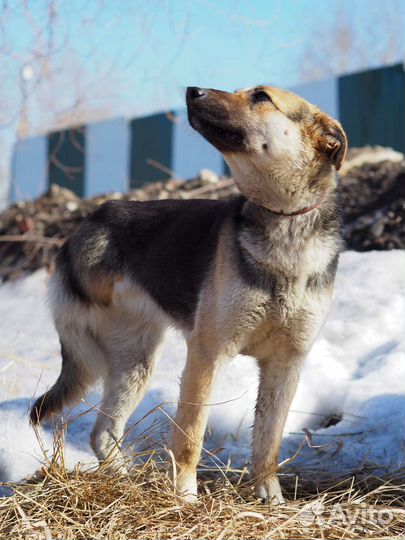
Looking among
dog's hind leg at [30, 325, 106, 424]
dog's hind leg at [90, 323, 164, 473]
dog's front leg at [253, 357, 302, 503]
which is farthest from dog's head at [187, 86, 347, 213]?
dog's hind leg at [30, 325, 106, 424]

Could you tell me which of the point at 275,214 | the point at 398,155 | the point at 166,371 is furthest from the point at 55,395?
the point at 398,155

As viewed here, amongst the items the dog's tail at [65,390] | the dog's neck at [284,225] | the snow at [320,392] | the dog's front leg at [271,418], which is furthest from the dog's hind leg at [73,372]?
the dog's neck at [284,225]

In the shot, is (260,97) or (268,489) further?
(268,489)

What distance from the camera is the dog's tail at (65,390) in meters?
4.27

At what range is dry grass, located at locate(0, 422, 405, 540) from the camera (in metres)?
3.10

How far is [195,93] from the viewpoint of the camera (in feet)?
11.8

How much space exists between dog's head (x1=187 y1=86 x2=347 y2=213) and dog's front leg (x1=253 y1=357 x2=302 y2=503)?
81cm

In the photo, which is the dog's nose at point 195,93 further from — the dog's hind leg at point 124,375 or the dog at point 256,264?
the dog's hind leg at point 124,375

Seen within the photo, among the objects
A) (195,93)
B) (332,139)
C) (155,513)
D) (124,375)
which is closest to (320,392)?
(124,375)

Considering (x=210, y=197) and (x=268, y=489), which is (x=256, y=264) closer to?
(x=268, y=489)

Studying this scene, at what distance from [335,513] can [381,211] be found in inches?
177

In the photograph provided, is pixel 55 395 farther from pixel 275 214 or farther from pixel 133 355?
pixel 275 214

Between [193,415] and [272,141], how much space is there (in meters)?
1.34

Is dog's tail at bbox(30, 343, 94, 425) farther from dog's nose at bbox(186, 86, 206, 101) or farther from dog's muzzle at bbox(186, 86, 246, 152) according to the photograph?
dog's nose at bbox(186, 86, 206, 101)
